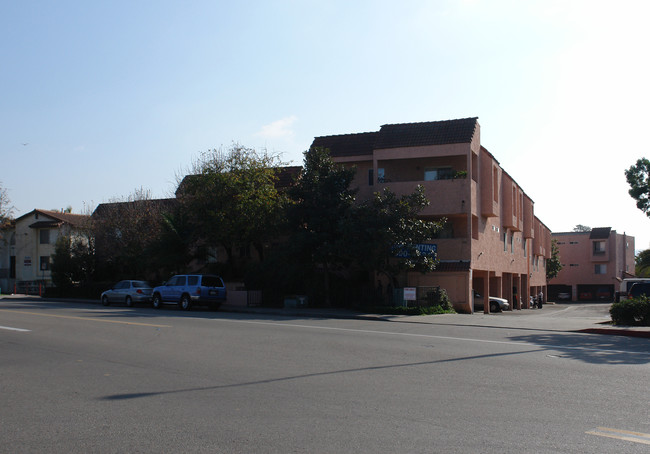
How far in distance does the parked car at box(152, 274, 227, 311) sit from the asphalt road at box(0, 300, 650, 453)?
13.5m

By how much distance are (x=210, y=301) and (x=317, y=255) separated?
5.86m

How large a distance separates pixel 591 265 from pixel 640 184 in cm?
5657

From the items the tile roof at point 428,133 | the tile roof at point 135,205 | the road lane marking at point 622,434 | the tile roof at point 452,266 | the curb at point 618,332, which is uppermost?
the tile roof at point 428,133

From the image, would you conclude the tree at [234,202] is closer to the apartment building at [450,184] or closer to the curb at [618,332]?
the apartment building at [450,184]

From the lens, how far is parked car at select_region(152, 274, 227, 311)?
95.2ft

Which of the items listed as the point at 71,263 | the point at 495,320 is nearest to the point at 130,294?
the point at 71,263

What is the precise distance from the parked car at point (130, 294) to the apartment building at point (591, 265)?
59.1 metres

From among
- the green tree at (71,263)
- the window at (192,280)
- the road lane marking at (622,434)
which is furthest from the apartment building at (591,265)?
the road lane marking at (622,434)

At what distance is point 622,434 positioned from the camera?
20.9 feet

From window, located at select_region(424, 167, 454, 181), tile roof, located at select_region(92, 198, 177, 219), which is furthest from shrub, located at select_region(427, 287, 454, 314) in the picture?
tile roof, located at select_region(92, 198, 177, 219)

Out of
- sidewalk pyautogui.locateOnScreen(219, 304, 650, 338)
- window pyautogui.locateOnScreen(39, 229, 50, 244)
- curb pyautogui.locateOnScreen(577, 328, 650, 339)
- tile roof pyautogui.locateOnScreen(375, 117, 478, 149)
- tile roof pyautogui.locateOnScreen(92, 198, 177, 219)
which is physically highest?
tile roof pyautogui.locateOnScreen(375, 117, 478, 149)

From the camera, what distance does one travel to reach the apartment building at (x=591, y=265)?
74.5 m

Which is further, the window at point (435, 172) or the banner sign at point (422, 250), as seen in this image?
the window at point (435, 172)

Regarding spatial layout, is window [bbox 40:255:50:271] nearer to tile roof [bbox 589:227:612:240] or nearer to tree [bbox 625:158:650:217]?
tree [bbox 625:158:650:217]
